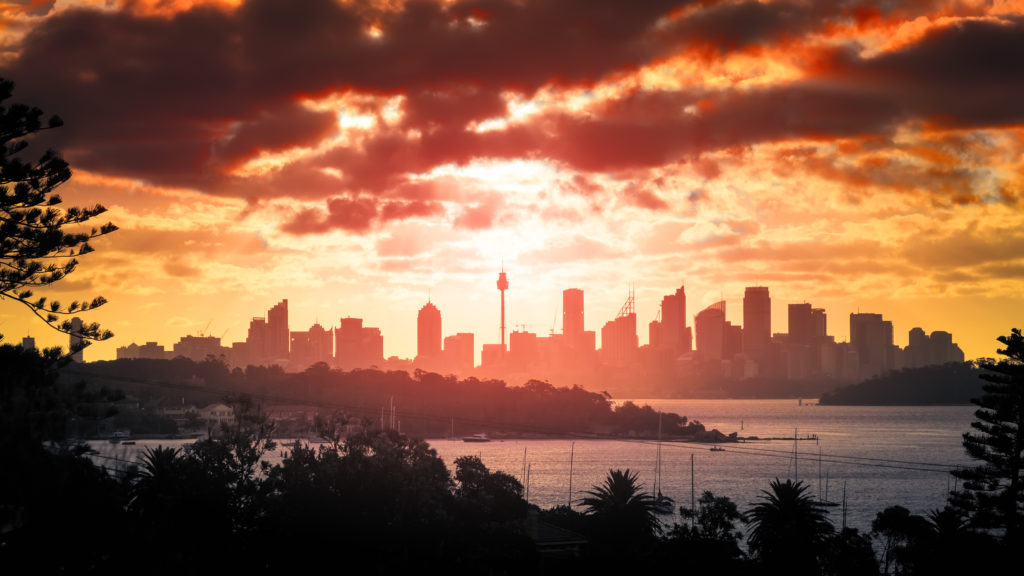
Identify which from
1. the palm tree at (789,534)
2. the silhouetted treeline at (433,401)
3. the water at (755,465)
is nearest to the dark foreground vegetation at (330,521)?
the palm tree at (789,534)

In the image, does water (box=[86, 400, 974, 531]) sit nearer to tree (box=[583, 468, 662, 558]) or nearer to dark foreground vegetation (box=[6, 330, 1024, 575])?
tree (box=[583, 468, 662, 558])

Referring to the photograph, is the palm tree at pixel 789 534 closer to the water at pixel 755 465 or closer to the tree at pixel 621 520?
the tree at pixel 621 520

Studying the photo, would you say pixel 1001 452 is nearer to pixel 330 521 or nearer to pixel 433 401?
pixel 330 521

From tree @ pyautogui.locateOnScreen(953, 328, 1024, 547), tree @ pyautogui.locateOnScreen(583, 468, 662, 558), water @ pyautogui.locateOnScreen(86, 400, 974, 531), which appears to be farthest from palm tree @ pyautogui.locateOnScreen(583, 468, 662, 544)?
water @ pyautogui.locateOnScreen(86, 400, 974, 531)

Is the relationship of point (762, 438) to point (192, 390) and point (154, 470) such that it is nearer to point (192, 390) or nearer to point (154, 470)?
point (192, 390)

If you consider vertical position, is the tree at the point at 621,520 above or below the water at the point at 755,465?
above

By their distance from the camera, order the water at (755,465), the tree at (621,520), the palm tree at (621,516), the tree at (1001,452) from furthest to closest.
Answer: the water at (755,465) → the tree at (1001,452) → the palm tree at (621,516) → the tree at (621,520)

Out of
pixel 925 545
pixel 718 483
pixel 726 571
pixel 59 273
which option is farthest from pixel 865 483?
pixel 59 273
